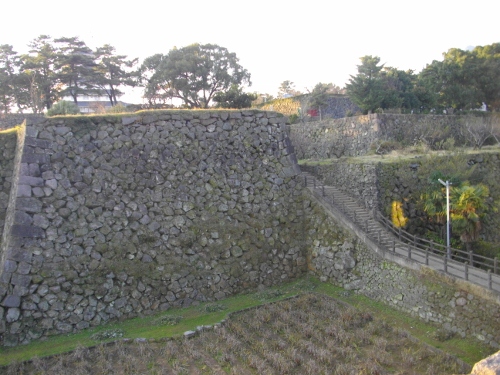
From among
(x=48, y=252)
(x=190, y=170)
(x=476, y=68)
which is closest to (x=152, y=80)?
(x=190, y=170)

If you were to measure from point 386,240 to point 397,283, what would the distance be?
6.16 feet

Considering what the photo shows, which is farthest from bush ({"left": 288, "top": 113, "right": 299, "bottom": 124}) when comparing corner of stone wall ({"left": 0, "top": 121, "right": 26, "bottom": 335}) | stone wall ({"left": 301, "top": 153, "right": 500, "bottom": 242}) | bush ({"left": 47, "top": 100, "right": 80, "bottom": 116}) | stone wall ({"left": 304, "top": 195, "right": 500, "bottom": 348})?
corner of stone wall ({"left": 0, "top": 121, "right": 26, "bottom": 335})

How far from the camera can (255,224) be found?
613 inches

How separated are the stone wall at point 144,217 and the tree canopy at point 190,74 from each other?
10709 millimetres

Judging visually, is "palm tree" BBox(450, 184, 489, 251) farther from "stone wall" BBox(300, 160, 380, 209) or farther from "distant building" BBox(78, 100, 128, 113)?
"distant building" BBox(78, 100, 128, 113)

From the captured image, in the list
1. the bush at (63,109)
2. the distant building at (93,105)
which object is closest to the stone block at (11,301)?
the bush at (63,109)

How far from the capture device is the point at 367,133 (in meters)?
22.5

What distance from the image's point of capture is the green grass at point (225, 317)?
35.1 ft

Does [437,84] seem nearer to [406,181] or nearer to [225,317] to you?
[406,181]

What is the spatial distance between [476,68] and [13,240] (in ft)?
96.5

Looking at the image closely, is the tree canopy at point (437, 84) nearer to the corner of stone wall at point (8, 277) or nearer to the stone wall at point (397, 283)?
the stone wall at point (397, 283)

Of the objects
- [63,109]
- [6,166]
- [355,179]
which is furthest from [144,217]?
[355,179]

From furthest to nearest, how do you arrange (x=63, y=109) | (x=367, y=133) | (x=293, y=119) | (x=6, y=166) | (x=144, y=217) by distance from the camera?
1. (x=293, y=119)
2. (x=367, y=133)
3. (x=63, y=109)
4. (x=144, y=217)
5. (x=6, y=166)

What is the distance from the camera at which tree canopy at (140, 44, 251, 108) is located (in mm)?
25453
